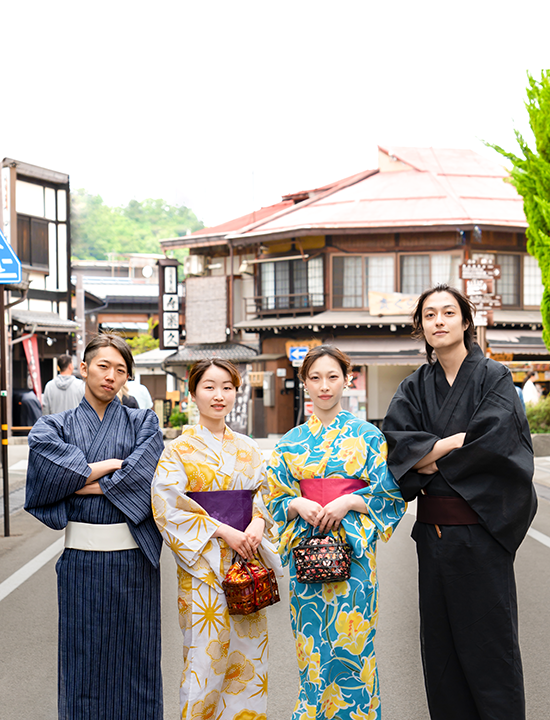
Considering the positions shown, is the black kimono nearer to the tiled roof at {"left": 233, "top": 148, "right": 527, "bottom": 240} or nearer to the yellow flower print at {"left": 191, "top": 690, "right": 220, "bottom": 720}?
the yellow flower print at {"left": 191, "top": 690, "right": 220, "bottom": 720}

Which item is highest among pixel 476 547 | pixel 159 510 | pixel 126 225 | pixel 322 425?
pixel 126 225

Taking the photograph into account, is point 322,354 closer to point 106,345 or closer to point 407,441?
point 407,441

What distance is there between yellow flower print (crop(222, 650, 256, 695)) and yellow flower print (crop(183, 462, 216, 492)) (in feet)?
2.59

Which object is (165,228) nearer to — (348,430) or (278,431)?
(278,431)

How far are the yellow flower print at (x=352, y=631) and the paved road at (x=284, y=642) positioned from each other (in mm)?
721

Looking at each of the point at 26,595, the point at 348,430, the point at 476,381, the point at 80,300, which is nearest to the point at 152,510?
the point at 348,430

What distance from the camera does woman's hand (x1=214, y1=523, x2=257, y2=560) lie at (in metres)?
3.27

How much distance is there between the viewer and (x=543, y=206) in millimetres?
12828

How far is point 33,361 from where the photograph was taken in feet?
75.5

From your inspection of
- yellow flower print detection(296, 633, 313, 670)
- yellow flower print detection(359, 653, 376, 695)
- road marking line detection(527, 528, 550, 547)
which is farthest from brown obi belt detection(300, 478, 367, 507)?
road marking line detection(527, 528, 550, 547)

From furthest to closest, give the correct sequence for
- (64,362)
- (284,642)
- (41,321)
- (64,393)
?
(41,321)
(64,393)
(64,362)
(284,642)

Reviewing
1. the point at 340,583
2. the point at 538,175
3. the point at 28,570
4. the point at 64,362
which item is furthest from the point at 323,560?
the point at 538,175

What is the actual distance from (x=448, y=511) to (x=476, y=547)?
0.19 m

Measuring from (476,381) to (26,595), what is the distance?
448cm
